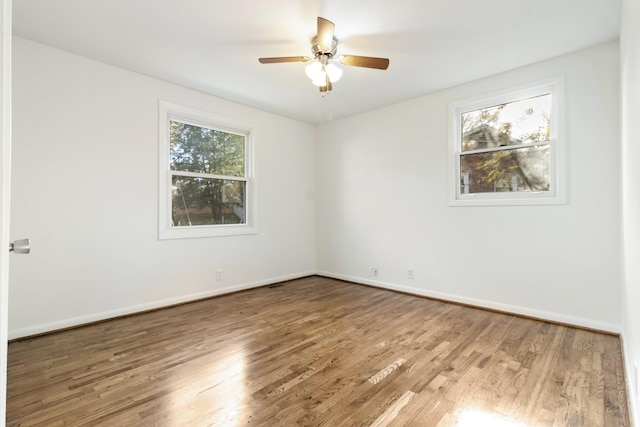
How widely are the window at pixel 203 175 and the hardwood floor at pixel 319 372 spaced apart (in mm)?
1188

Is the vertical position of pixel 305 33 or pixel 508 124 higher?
pixel 305 33

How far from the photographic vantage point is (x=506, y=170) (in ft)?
11.1

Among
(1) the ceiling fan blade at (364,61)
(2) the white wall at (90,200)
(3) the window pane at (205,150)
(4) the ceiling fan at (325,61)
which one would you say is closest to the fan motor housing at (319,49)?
(4) the ceiling fan at (325,61)

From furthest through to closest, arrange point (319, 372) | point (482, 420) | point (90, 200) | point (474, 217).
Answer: point (474, 217) → point (90, 200) → point (319, 372) → point (482, 420)

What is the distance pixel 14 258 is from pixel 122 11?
224 centimetres

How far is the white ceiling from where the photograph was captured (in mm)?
2291

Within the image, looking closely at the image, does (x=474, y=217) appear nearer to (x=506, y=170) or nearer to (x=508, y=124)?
(x=506, y=170)

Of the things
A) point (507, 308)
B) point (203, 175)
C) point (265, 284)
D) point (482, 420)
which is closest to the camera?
point (482, 420)

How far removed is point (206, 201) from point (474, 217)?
3.33 metres

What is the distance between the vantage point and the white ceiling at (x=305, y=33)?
7.52ft

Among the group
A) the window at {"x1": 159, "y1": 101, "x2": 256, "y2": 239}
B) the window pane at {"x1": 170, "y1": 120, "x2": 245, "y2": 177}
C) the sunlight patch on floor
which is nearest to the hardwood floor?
the sunlight patch on floor

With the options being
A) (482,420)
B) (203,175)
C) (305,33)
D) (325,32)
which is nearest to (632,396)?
(482,420)

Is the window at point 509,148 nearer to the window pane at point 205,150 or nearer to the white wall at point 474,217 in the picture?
the white wall at point 474,217

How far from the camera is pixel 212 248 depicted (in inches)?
158
